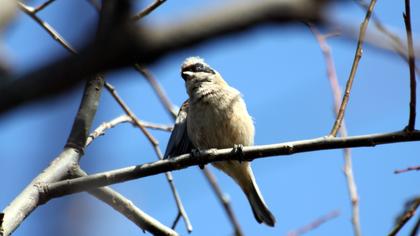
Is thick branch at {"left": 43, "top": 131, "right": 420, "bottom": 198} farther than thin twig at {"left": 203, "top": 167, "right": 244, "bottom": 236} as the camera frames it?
No

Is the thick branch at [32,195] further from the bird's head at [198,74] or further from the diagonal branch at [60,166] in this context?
the bird's head at [198,74]

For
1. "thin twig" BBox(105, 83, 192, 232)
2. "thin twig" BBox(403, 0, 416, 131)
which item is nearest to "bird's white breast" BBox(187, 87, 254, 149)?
"thin twig" BBox(105, 83, 192, 232)

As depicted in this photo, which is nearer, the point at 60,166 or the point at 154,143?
the point at 60,166

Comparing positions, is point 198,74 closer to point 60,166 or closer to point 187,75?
point 187,75

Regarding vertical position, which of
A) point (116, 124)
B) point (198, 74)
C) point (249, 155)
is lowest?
point (249, 155)

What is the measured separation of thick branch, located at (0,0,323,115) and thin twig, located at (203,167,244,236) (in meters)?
2.72

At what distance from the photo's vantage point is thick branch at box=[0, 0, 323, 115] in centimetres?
121

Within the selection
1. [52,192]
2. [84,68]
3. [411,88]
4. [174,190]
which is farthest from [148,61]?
[174,190]

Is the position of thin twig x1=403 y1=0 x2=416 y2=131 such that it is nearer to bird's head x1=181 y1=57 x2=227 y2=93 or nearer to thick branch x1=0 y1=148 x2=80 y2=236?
thick branch x1=0 y1=148 x2=80 y2=236

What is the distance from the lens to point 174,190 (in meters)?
4.77

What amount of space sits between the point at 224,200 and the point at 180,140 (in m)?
2.30

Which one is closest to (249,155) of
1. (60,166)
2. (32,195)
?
(60,166)

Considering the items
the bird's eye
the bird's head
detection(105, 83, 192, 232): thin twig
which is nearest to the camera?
detection(105, 83, 192, 232): thin twig

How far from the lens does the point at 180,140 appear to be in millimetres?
6441
